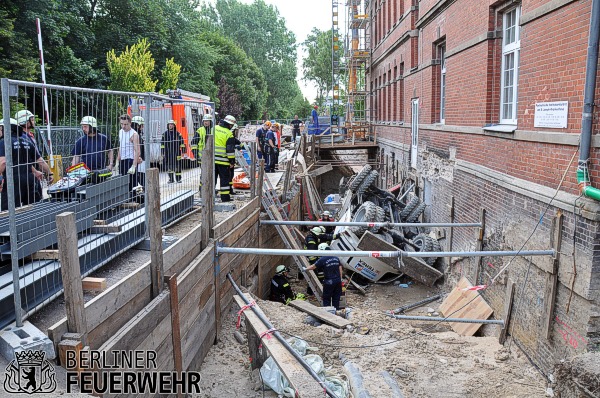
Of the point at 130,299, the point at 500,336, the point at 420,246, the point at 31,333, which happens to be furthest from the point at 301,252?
the point at 420,246

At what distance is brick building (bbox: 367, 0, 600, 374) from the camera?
19.9 feet

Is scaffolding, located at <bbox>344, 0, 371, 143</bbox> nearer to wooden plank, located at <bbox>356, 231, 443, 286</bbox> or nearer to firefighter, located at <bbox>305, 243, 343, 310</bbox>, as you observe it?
wooden plank, located at <bbox>356, 231, 443, 286</bbox>

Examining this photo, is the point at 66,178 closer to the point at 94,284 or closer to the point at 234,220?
the point at 94,284

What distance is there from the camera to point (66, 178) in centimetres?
518

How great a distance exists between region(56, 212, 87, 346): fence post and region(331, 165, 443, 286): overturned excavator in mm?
7230

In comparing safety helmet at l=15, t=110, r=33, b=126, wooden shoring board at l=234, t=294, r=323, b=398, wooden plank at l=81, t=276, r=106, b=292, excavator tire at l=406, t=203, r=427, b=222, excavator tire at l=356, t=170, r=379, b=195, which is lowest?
wooden shoring board at l=234, t=294, r=323, b=398

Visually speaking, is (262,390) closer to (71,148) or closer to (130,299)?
(130,299)

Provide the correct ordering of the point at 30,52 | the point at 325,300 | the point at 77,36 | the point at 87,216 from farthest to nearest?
the point at 77,36 < the point at 30,52 < the point at 325,300 < the point at 87,216

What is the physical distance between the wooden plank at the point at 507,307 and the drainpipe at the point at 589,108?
95.7 inches

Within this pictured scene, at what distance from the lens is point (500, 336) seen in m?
8.05

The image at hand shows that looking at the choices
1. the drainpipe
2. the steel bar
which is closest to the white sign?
the drainpipe

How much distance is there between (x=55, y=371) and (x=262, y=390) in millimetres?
3051

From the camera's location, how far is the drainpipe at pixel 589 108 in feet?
18.5

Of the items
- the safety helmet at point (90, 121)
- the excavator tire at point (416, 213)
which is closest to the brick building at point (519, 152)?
the excavator tire at point (416, 213)
